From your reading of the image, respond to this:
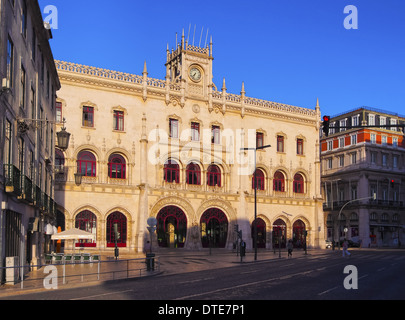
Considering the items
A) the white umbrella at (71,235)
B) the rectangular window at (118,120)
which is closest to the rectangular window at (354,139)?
the rectangular window at (118,120)

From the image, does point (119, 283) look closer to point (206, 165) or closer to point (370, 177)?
point (206, 165)

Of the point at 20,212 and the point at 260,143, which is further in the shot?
the point at 260,143

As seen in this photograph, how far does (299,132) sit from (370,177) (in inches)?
736

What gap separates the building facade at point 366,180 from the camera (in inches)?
2832

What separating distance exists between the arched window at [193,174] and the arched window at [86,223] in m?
10.5

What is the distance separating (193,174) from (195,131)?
4.39 meters

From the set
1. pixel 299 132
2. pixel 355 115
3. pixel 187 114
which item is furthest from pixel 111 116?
pixel 355 115

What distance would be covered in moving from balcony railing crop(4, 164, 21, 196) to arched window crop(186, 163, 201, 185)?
102 ft

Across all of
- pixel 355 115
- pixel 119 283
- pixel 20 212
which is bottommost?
pixel 119 283

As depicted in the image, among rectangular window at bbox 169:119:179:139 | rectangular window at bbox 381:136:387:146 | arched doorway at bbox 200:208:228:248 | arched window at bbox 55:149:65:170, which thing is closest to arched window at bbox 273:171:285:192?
arched doorway at bbox 200:208:228:248

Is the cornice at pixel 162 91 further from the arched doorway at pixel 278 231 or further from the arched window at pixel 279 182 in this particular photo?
the arched doorway at pixel 278 231

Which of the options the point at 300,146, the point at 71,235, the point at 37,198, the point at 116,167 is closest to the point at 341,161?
the point at 300,146

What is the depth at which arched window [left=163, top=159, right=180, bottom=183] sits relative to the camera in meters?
50.1
